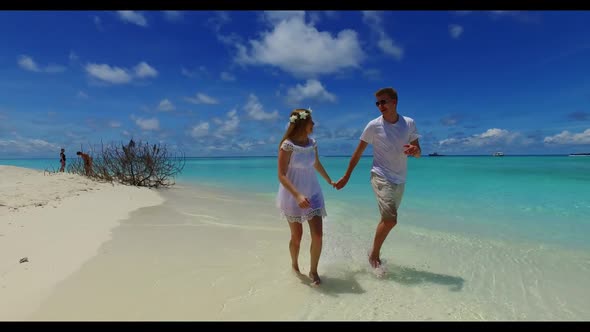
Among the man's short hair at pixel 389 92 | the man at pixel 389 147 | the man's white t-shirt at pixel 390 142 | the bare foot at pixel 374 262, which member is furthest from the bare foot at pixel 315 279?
the man's short hair at pixel 389 92

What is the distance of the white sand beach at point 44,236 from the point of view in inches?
120

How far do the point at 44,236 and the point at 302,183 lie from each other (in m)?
3.91

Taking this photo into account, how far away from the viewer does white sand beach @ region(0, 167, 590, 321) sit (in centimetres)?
293

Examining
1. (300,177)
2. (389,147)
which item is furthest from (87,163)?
(389,147)

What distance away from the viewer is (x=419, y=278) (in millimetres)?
3902

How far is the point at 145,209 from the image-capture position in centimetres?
784

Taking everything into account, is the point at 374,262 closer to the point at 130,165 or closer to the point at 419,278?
the point at 419,278

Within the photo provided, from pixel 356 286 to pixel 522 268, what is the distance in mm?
2410

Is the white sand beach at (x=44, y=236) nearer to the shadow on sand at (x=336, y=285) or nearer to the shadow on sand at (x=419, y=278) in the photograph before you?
the shadow on sand at (x=336, y=285)

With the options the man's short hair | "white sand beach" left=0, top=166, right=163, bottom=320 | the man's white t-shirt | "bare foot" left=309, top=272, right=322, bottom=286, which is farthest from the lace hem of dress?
"white sand beach" left=0, top=166, right=163, bottom=320

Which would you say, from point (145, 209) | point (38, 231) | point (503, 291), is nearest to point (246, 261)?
point (503, 291)

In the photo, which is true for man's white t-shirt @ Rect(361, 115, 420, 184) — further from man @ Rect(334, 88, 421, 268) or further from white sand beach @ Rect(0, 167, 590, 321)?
white sand beach @ Rect(0, 167, 590, 321)
